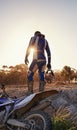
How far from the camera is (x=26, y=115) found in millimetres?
7395

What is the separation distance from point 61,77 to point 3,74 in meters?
6.87

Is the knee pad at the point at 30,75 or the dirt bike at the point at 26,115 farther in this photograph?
the knee pad at the point at 30,75

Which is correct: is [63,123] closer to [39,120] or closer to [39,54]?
[39,120]

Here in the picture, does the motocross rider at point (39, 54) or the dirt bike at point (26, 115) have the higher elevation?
the motocross rider at point (39, 54)

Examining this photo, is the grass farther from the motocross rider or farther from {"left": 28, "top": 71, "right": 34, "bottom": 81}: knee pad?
{"left": 28, "top": 71, "right": 34, "bottom": 81}: knee pad

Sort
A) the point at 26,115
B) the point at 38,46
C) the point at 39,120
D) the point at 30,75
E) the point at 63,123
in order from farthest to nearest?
the point at 30,75 → the point at 38,46 → the point at 63,123 → the point at 26,115 → the point at 39,120

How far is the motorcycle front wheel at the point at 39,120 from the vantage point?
7.20 m

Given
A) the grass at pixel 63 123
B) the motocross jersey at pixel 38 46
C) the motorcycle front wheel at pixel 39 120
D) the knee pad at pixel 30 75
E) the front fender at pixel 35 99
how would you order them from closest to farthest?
the motorcycle front wheel at pixel 39 120
the front fender at pixel 35 99
the grass at pixel 63 123
the motocross jersey at pixel 38 46
the knee pad at pixel 30 75

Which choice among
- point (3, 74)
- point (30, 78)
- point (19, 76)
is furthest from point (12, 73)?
point (30, 78)

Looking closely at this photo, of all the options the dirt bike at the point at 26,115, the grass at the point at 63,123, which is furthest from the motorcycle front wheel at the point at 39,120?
the grass at the point at 63,123

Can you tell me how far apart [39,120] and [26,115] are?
0.90ft

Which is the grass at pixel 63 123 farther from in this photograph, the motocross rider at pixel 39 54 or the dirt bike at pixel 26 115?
the motocross rider at pixel 39 54

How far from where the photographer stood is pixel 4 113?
7.38 m

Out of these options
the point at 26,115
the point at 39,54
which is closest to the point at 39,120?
the point at 26,115
